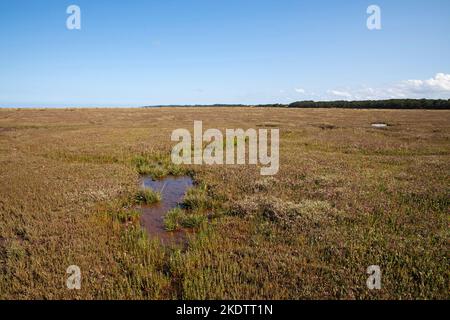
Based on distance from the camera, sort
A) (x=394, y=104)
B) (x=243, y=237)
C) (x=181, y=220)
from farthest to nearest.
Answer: (x=394, y=104), (x=181, y=220), (x=243, y=237)

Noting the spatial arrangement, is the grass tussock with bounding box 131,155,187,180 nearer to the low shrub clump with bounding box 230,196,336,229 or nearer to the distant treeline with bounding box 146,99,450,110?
the low shrub clump with bounding box 230,196,336,229

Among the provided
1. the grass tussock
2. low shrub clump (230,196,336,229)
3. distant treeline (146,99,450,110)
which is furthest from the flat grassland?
distant treeline (146,99,450,110)

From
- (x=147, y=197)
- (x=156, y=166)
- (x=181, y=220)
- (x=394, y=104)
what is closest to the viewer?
(x=181, y=220)

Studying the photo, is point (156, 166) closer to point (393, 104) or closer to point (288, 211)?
point (288, 211)

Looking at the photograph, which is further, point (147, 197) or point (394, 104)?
point (394, 104)

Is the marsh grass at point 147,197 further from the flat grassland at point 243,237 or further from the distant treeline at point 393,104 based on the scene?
the distant treeline at point 393,104

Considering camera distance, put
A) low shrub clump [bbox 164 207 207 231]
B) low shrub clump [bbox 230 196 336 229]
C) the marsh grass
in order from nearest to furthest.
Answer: low shrub clump [bbox 230 196 336 229] < low shrub clump [bbox 164 207 207 231] < the marsh grass

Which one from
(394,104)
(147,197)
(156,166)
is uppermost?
(394,104)

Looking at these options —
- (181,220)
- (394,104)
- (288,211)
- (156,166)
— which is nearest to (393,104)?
(394,104)

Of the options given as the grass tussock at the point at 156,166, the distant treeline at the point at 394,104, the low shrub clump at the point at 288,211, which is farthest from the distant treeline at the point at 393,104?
the low shrub clump at the point at 288,211

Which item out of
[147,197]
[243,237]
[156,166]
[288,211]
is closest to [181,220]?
[243,237]

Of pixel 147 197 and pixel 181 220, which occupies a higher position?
pixel 147 197
